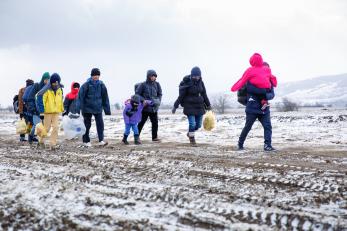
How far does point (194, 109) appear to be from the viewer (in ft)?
33.3

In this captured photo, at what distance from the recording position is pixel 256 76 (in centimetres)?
809

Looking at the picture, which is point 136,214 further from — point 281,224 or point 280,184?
point 280,184

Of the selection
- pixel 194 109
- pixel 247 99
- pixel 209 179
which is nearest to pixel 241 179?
pixel 209 179

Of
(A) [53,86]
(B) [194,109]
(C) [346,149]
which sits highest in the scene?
(A) [53,86]

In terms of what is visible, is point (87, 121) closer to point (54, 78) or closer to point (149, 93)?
point (54, 78)

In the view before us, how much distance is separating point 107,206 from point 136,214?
392 mm

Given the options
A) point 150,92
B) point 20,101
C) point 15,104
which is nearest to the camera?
point 150,92

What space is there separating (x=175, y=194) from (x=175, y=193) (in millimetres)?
47

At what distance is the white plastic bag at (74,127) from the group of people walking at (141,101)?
0.46ft

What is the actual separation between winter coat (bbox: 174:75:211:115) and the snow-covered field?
316 centimetres

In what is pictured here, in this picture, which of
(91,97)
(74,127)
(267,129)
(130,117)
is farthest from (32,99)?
(267,129)

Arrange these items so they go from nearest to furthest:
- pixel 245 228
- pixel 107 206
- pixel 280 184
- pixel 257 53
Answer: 1. pixel 245 228
2. pixel 107 206
3. pixel 280 184
4. pixel 257 53

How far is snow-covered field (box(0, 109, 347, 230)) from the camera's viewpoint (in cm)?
336

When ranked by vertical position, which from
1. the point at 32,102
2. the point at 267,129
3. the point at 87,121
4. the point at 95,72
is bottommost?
the point at 267,129
